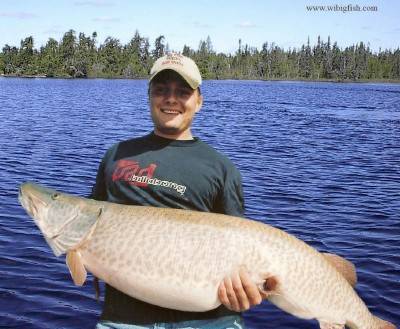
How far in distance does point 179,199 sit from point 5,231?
30.0ft

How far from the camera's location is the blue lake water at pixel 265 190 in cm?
879

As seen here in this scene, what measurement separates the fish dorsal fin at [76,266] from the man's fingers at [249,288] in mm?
1026

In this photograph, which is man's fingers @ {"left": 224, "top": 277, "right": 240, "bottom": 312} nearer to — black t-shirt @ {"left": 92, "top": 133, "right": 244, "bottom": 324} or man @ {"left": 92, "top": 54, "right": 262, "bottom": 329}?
man @ {"left": 92, "top": 54, "right": 262, "bottom": 329}

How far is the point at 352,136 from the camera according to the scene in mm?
32688

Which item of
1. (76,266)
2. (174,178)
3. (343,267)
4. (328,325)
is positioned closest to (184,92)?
(174,178)

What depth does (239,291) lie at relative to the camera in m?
3.41

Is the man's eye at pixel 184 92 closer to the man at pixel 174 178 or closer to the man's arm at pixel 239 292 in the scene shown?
the man at pixel 174 178

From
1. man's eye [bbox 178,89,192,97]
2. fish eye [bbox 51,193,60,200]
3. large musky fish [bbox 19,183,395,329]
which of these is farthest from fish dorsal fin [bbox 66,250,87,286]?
man's eye [bbox 178,89,192,97]

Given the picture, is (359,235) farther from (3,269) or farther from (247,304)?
(247,304)

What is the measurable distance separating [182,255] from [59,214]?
930 mm

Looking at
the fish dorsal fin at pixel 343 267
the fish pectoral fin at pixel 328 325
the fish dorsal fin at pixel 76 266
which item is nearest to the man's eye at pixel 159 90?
the fish dorsal fin at pixel 76 266

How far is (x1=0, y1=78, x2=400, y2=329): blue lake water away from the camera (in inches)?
346

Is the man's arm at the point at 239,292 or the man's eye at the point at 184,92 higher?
the man's eye at the point at 184,92

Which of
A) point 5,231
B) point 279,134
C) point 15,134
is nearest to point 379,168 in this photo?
point 279,134
